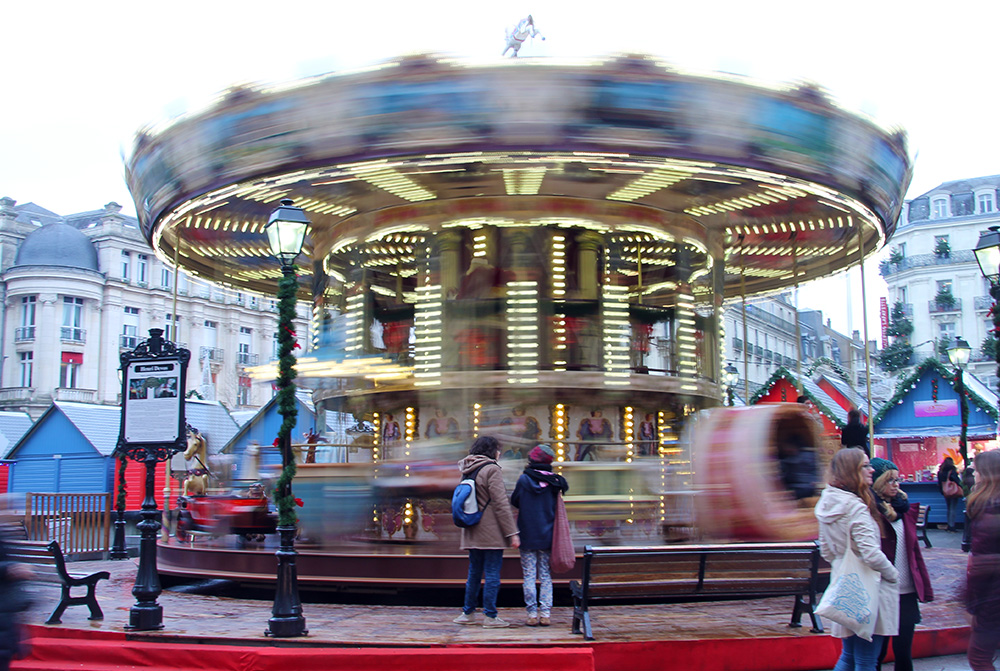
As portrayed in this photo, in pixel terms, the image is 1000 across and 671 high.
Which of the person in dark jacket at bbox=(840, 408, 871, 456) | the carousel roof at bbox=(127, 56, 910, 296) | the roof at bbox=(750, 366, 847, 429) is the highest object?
the carousel roof at bbox=(127, 56, 910, 296)

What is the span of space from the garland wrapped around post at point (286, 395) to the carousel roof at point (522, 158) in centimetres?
238

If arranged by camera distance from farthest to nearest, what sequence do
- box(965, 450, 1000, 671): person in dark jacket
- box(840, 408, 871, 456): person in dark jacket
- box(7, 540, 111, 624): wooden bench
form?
box(840, 408, 871, 456): person in dark jacket, box(7, 540, 111, 624): wooden bench, box(965, 450, 1000, 671): person in dark jacket

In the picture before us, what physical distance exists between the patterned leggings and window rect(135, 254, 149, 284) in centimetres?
5855

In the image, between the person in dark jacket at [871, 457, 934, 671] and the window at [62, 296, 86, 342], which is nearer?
the person in dark jacket at [871, 457, 934, 671]

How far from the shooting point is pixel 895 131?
1236cm

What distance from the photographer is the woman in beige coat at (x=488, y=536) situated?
880 cm

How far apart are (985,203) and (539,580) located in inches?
2639

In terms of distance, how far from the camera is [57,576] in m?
9.60

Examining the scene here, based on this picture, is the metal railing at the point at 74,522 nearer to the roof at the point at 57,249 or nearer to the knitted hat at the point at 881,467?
the knitted hat at the point at 881,467

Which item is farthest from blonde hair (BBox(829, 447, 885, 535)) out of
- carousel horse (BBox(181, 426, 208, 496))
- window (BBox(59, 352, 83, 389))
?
window (BBox(59, 352, 83, 389))

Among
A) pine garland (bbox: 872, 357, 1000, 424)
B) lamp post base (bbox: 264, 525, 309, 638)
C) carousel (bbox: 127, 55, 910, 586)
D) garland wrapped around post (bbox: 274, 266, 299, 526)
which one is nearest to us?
lamp post base (bbox: 264, 525, 309, 638)

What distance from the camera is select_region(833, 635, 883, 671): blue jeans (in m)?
6.15

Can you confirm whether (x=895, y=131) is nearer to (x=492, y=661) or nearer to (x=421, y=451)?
(x=421, y=451)

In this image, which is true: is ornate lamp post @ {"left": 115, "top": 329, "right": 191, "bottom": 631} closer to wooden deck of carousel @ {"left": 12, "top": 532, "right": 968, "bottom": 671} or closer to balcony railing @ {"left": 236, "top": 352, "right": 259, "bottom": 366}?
wooden deck of carousel @ {"left": 12, "top": 532, "right": 968, "bottom": 671}
